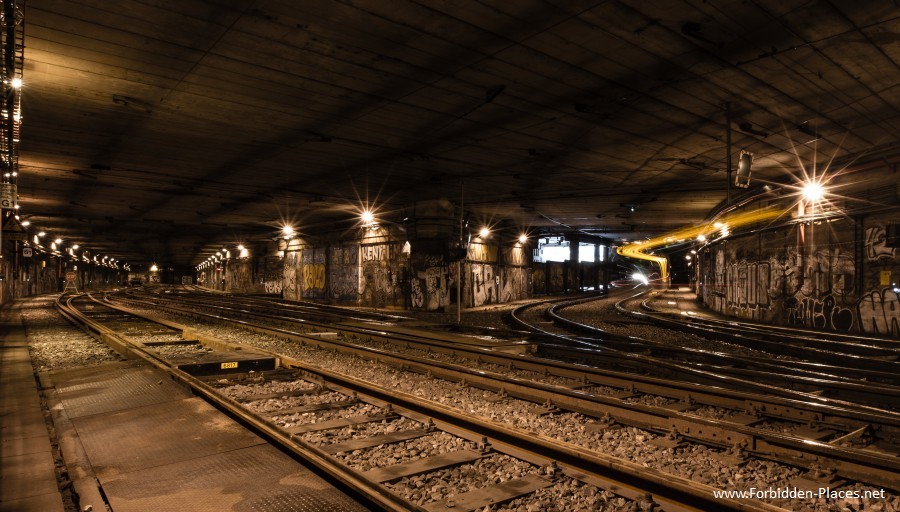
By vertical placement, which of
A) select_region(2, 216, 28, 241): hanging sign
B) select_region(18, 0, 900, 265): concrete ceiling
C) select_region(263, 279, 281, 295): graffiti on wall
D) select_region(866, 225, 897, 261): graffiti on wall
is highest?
select_region(18, 0, 900, 265): concrete ceiling

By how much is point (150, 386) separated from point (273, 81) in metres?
5.98

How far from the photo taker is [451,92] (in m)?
10.9

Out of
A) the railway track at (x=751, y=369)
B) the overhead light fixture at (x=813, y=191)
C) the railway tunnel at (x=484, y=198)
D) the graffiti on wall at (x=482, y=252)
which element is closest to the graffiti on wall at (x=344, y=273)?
the graffiti on wall at (x=482, y=252)

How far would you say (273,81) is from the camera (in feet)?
34.0

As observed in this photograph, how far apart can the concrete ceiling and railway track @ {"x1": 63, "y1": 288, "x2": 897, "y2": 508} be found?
17.7 feet

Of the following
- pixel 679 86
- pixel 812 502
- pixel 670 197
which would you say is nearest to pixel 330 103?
pixel 679 86

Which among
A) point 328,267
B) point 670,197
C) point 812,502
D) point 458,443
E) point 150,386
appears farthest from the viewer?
point 328,267

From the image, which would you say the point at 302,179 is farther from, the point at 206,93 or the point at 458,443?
the point at 458,443

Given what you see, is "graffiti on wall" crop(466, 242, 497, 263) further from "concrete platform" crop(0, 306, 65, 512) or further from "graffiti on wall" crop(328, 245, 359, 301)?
"concrete platform" crop(0, 306, 65, 512)

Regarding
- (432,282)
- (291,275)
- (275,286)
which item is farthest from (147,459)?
(275,286)

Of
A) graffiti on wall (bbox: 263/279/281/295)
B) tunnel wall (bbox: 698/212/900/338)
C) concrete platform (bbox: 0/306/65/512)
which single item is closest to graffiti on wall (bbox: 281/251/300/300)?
graffiti on wall (bbox: 263/279/281/295)

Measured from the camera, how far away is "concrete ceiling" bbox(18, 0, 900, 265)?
7.82 metres

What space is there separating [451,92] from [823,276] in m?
14.9

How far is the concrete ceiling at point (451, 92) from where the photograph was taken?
25.7ft
